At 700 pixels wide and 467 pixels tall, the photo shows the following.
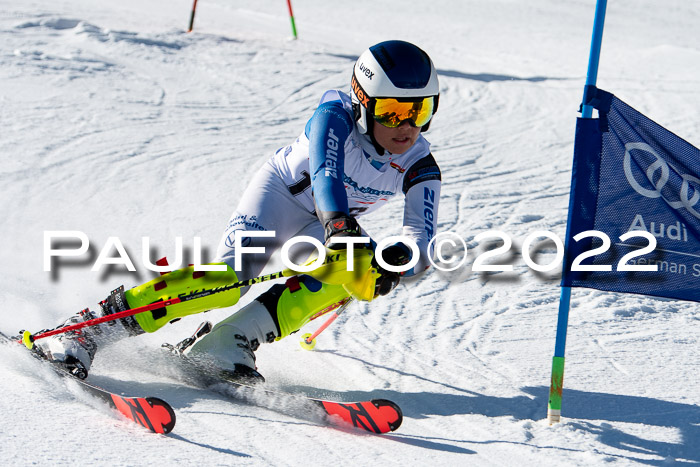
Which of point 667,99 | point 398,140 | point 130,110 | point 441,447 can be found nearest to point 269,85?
point 130,110

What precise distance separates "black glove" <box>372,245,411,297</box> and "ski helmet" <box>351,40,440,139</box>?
2.22 ft

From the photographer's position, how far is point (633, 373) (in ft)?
13.4

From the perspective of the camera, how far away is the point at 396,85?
11.9 feet

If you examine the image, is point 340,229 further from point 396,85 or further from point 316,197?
point 396,85

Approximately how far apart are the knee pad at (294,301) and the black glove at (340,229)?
0.60 metres

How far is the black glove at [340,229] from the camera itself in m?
3.25

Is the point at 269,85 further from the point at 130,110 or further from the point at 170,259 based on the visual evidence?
the point at 170,259

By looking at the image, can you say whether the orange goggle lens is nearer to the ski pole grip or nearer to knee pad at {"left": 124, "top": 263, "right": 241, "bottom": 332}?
knee pad at {"left": 124, "top": 263, "right": 241, "bottom": 332}

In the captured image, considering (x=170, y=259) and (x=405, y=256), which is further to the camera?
(x=170, y=259)

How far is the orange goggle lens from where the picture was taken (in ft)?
12.1

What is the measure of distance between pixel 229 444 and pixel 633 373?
2221mm

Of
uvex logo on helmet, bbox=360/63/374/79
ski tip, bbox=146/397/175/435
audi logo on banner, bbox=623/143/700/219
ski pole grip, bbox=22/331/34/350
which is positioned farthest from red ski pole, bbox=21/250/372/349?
audi logo on banner, bbox=623/143/700/219

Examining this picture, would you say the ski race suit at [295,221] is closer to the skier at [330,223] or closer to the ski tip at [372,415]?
the skier at [330,223]

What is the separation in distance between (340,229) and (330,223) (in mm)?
73
